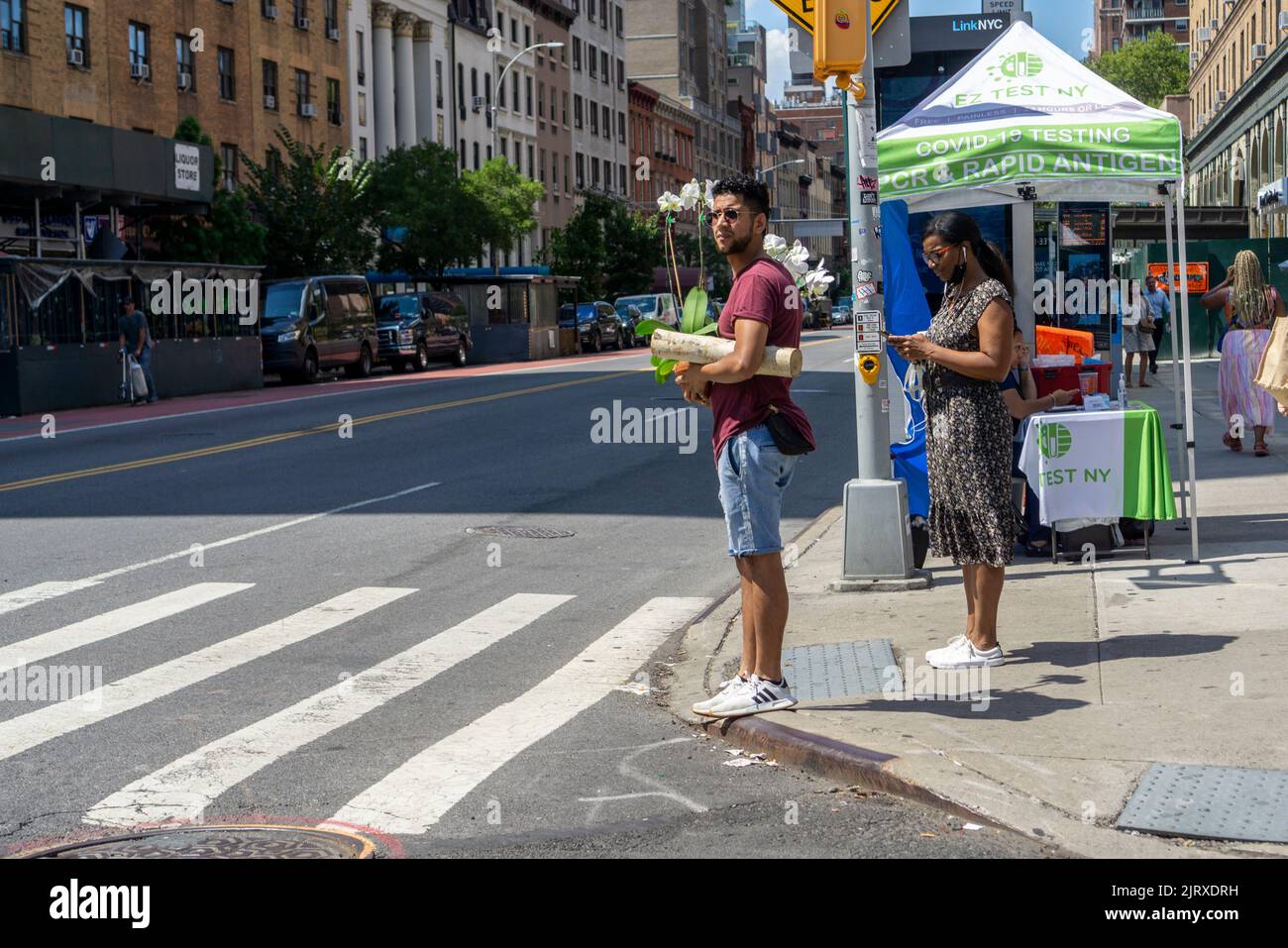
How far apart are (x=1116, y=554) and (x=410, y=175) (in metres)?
45.7

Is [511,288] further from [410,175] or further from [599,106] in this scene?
[599,106]

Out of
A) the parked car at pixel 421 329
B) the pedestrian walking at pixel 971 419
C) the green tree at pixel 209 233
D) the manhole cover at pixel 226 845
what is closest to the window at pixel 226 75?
the parked car at pixel 421 329

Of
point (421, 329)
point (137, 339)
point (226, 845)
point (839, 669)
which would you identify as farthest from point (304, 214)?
point (226, 845)

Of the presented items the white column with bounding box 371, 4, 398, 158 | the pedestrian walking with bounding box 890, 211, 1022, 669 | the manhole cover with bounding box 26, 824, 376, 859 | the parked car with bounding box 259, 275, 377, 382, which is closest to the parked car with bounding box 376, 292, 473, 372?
the parked car with bounding box 259, 275, 377, 382

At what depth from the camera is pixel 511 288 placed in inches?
2114

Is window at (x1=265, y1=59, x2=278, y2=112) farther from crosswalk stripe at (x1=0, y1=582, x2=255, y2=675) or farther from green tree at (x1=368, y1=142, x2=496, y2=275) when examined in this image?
crosswalk stripe at (x1=0, y1=582, x2=255, y2=675)

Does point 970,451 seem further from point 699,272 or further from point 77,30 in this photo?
point 77,30

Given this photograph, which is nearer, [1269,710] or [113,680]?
[1269,710]

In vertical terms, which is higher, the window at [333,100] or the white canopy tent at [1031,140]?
the window at [333,100]

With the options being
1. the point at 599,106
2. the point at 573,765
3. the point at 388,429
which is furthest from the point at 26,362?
the point at 599,106

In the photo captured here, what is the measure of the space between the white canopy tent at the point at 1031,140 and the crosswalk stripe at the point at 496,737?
9.75 feet

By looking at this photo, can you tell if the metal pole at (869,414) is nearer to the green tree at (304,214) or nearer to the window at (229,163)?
the green tree at (304,214)

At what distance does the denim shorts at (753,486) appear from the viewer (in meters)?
6.45
